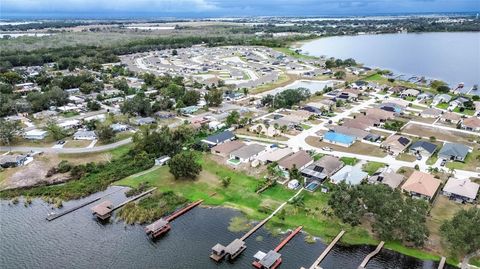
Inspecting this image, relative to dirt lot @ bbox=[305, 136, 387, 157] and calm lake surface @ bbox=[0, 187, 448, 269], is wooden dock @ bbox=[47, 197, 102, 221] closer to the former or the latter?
calm lake surface @ bbox=[0, 187, 448, 269]

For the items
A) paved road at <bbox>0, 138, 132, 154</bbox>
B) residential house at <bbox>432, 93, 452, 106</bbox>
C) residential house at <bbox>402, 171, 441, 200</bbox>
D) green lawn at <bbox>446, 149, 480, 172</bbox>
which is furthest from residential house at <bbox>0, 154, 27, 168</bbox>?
residential house at <bbox>432, 93, 452, 106</bbox>

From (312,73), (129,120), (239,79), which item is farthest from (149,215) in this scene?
(312,73)

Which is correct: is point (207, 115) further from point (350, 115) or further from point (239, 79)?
point (239, 79)

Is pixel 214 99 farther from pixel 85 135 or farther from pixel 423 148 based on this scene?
pixel 423 148

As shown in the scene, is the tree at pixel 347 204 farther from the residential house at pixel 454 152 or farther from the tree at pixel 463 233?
the residential house at pixel 454 152

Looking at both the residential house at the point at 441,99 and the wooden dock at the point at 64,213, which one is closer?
the wooden dock at the point at 64,213

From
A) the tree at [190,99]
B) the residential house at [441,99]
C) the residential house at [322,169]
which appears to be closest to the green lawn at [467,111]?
the residential house at [441,99]
